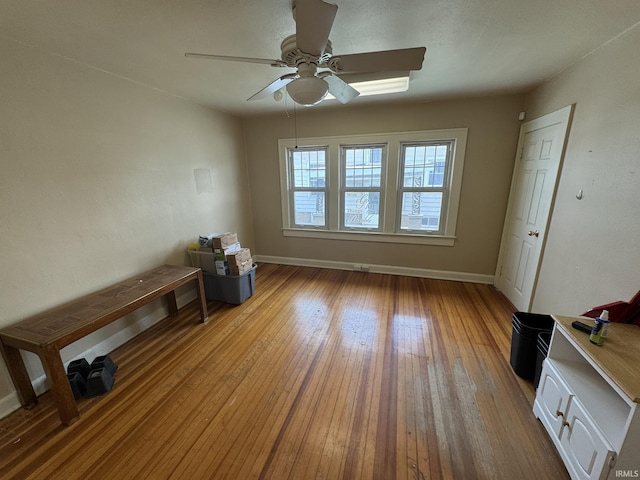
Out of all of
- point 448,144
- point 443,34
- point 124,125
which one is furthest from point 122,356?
point 448,144

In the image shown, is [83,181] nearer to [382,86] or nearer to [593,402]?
[382,86]

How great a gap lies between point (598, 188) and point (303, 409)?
2518 mm

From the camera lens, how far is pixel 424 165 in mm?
3436

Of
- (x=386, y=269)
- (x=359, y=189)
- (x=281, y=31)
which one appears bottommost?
(x=386, y=269)

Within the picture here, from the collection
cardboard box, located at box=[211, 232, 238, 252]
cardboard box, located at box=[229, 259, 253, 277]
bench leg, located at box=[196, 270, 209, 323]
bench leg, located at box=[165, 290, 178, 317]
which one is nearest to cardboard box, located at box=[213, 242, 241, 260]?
cardboard box, located at box=[211, 232, 238, 252]

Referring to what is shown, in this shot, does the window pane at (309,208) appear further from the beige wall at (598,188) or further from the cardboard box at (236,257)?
the beige wall at (598,188)

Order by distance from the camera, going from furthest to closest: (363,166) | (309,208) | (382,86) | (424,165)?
(309,208), (363,166), (424,165), (382,86)

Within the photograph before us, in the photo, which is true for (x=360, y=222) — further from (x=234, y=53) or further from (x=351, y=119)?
(x=234, y=53)

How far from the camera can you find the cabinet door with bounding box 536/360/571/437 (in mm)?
1338

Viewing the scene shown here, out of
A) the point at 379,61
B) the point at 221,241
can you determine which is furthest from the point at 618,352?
the point at 221,241

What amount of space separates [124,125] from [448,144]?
3.59 m

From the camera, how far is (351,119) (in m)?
3.48

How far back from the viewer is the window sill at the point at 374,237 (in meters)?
3.52

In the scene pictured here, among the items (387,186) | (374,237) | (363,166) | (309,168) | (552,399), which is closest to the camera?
(552,399)
